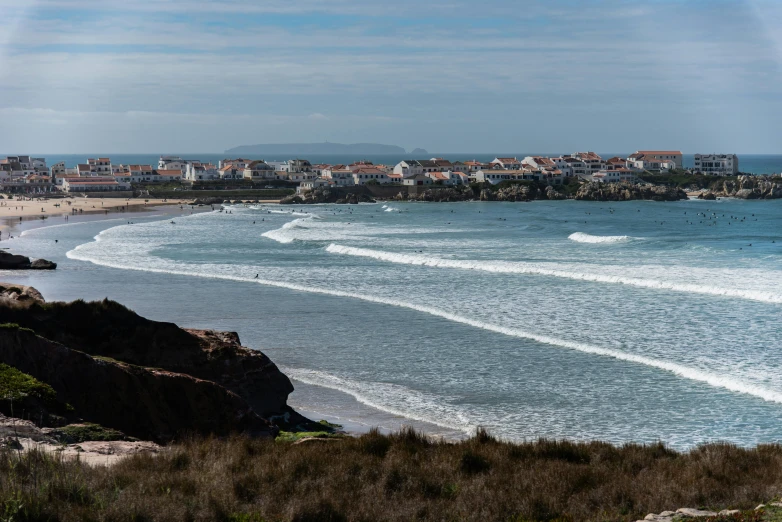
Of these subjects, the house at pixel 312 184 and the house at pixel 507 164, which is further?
the house at pixel 507 164

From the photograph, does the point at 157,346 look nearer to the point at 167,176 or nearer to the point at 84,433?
the point at 84,433

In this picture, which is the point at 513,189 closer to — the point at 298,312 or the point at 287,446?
the point at 298,312

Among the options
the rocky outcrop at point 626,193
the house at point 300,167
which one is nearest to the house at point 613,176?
the rocky outcrop at point 626,193

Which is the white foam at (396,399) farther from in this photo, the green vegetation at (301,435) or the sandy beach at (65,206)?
the sandy beach at (65,206)

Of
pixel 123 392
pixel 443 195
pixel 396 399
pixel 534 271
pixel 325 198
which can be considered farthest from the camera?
pixel 443 195

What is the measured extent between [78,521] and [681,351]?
16882mm

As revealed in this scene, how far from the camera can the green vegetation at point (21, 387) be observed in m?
12.6

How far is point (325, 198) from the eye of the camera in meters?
113

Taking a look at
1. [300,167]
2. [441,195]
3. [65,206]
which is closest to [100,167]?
[300,167]

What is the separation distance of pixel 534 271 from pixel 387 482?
94.0 ft

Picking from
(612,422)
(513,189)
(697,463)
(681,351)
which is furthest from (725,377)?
(513,189)

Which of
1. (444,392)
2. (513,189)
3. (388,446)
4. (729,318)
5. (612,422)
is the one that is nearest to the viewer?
(388,446)

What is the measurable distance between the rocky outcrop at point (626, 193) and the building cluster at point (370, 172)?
12843 mm

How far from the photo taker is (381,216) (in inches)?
3329
